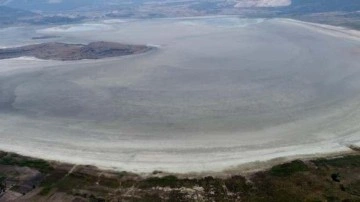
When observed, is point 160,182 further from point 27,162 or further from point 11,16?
point 11,16

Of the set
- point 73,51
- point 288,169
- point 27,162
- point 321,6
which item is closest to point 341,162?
point 288,169

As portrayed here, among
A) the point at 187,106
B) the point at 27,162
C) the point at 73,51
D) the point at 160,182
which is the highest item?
the point at 73,51

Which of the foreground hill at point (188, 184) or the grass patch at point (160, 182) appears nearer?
the foreground hill at point (188, 184)

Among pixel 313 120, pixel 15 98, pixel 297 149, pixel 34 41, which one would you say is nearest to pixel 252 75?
pixel 313 120

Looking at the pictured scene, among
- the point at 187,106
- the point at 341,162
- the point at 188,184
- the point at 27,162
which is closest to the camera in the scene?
the point at 188,184

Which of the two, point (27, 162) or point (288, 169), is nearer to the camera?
point (288, 169)

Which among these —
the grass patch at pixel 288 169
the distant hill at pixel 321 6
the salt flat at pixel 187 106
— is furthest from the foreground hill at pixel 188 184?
the distant hill at pixel 321 6

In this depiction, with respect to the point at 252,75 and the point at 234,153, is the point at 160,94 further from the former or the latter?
the point at 234,153

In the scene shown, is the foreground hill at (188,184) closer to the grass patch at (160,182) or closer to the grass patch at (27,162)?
the grass patch at (160,182)
